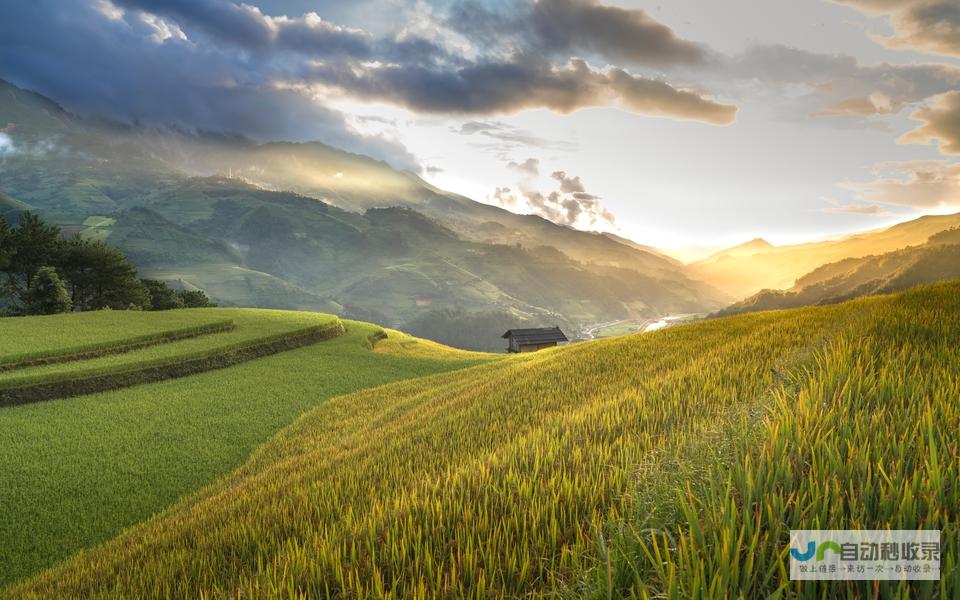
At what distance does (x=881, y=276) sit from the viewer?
13350 centimetres

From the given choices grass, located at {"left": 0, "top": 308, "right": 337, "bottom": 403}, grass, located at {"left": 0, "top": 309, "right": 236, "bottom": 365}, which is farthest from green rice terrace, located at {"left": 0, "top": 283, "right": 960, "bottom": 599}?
grass, located at {"left": 0, "top": 309, "right": 236, "bottom": 365}

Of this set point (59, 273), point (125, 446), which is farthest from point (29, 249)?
point (125, 446)

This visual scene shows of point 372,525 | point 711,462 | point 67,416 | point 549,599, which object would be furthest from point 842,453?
point 67,416

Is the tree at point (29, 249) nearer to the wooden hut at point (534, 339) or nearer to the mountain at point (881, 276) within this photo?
the wooden hut at point (534, 339)

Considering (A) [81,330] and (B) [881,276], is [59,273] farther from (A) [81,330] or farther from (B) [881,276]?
(B) [881,276]

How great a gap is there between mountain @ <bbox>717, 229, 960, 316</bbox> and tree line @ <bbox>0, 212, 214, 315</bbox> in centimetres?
11103

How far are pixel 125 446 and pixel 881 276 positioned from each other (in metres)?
187

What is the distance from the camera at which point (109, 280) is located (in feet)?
180

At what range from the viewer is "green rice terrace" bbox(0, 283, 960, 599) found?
1.97 m

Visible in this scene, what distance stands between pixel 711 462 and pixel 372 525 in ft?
8.58

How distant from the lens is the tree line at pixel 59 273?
42531 mm

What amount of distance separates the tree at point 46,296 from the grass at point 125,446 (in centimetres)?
3163

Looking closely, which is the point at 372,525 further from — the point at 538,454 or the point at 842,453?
the point at 842,453

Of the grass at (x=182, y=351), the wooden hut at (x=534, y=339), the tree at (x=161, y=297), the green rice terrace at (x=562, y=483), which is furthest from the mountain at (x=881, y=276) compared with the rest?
the tree at (x=161, y=297)
